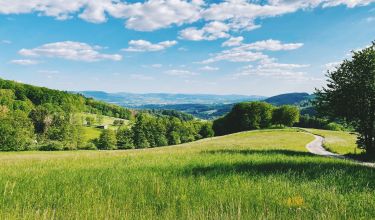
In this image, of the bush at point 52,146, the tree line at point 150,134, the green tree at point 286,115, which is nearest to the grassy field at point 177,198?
the bush at point 52,146

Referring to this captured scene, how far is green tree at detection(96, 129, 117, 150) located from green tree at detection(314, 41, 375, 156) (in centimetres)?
10434

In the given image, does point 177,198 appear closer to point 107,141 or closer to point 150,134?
point 107,141

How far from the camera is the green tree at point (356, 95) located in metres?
34.5

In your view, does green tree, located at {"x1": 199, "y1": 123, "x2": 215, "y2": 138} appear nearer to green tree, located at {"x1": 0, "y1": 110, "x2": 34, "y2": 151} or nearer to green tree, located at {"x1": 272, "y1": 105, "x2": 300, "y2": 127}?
green tree, located at {"x1": 272, "y1": 105, "x2": 300, "y2": 127}

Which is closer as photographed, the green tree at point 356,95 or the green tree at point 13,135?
the green tree at point 356,95

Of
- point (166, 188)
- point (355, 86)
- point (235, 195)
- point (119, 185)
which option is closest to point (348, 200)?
point (235, 195)

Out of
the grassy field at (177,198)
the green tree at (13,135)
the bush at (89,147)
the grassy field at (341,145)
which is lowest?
the bush at (89,147)

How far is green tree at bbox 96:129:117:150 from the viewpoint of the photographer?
427 ft

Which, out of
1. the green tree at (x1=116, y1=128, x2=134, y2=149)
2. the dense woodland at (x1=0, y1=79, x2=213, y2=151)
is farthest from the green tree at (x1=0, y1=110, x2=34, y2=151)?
the green tree at (x1=116, y1=128, x2=134, y2=149)

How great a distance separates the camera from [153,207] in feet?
22.1

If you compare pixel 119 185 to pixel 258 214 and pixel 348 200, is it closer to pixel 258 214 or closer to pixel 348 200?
pixel 258 214

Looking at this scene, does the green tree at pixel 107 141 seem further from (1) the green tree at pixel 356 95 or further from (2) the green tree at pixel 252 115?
(1) the green tree at pixel 356 95

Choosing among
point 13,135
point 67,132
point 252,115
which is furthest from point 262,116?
point 13,135

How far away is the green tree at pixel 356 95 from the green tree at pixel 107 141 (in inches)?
4108
